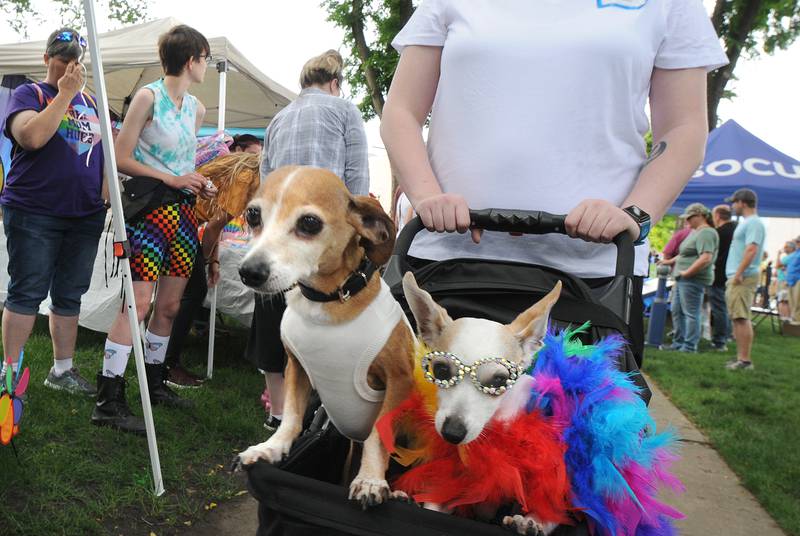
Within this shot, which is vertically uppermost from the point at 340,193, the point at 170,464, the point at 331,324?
the point at 340,193

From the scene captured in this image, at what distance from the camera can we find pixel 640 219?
52.1 inches

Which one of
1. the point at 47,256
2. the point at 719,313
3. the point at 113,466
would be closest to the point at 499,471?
the point at 113,466

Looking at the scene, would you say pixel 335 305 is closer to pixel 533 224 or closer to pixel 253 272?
pixel 253 272

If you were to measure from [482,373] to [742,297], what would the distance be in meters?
7.93

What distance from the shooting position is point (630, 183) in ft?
5.00

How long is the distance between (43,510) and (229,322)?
15.7 ft

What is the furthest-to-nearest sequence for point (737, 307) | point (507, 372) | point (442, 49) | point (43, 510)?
point (737, 307)
point (43, 510)
point (442, 49)
point (507, 372)

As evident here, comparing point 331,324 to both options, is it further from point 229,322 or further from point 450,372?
point 229,322

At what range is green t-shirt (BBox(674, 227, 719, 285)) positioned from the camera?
830 cm

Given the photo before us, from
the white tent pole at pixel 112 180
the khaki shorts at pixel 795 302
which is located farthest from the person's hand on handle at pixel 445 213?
the khaki shorts at pixel 795 302

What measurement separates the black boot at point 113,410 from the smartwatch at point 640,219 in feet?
9.66

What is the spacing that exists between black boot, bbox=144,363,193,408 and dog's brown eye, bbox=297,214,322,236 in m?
2.93

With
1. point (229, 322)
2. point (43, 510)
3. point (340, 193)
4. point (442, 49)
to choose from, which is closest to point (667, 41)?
point (442, 49)

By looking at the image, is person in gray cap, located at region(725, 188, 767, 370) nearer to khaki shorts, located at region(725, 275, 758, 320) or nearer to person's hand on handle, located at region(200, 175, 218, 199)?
khaki shorts, located at region(725, 275, 758, 320)
